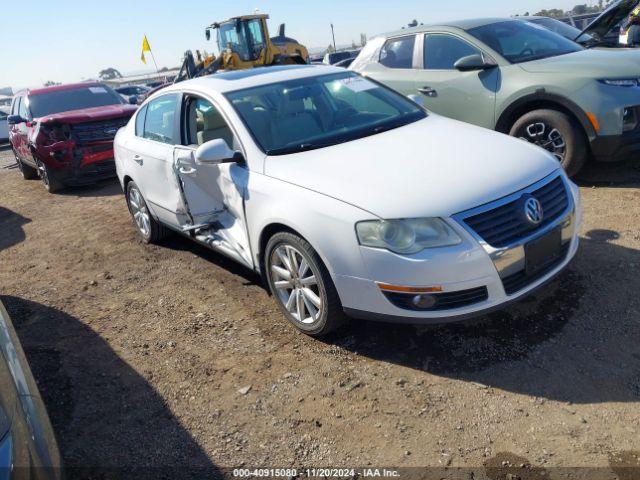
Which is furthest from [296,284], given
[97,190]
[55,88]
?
[55,88]

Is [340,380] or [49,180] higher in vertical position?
[49,180]

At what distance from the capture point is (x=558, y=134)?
5.30m

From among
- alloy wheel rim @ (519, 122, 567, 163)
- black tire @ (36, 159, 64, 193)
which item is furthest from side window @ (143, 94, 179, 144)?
black tire @ (36, 159, 64, 193)

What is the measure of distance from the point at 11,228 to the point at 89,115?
83.5 inches

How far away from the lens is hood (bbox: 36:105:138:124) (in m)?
8.07

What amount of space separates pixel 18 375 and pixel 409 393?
6.10 feet

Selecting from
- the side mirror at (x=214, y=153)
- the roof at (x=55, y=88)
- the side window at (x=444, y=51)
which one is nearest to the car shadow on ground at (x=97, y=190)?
the roof at (x=55, y=88)

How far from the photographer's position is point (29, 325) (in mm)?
4164

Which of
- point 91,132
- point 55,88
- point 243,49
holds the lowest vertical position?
point 91,132

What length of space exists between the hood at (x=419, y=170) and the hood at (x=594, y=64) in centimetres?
216

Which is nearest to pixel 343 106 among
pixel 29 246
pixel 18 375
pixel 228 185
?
pixel 228 185

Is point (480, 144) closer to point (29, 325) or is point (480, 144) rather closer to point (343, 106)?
point (343, 106)

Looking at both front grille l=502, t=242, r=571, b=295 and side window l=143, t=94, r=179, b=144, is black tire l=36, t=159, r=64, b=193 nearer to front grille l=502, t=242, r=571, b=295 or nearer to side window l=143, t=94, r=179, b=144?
side window l=143, t=94, r=179, b=144

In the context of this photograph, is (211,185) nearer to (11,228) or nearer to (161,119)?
(161,119)
